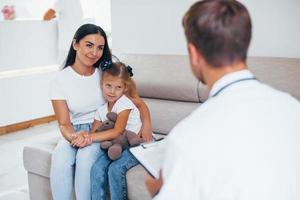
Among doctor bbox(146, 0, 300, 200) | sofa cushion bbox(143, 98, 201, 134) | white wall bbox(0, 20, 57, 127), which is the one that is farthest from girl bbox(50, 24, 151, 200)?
white wall bbox(0, 20, 57, 127)

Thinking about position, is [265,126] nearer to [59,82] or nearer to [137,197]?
[137,197]

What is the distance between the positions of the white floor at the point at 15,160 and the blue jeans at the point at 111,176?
912mm

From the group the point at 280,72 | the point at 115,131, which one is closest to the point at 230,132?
the point at 115,131

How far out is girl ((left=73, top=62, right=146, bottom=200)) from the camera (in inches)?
69.3

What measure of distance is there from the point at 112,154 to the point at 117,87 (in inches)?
15.2

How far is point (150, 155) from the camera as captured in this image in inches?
66.8

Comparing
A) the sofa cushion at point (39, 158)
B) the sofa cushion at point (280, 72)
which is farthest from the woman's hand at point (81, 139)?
the sofa cushion at point (280, 72)

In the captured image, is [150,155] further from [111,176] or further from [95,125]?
[95,125]

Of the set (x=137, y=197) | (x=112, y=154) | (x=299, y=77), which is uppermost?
(x=299, y=77)

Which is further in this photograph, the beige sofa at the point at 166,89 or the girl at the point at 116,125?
the beige sofa at the point at 166,89

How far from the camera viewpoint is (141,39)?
9.37 feet

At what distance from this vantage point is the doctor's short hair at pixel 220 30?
2.72ft

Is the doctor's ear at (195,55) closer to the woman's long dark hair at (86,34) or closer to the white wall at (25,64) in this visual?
the woman's long dark hair at (86,34)

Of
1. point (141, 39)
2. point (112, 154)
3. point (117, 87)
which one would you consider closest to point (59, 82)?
point (117, 87)
